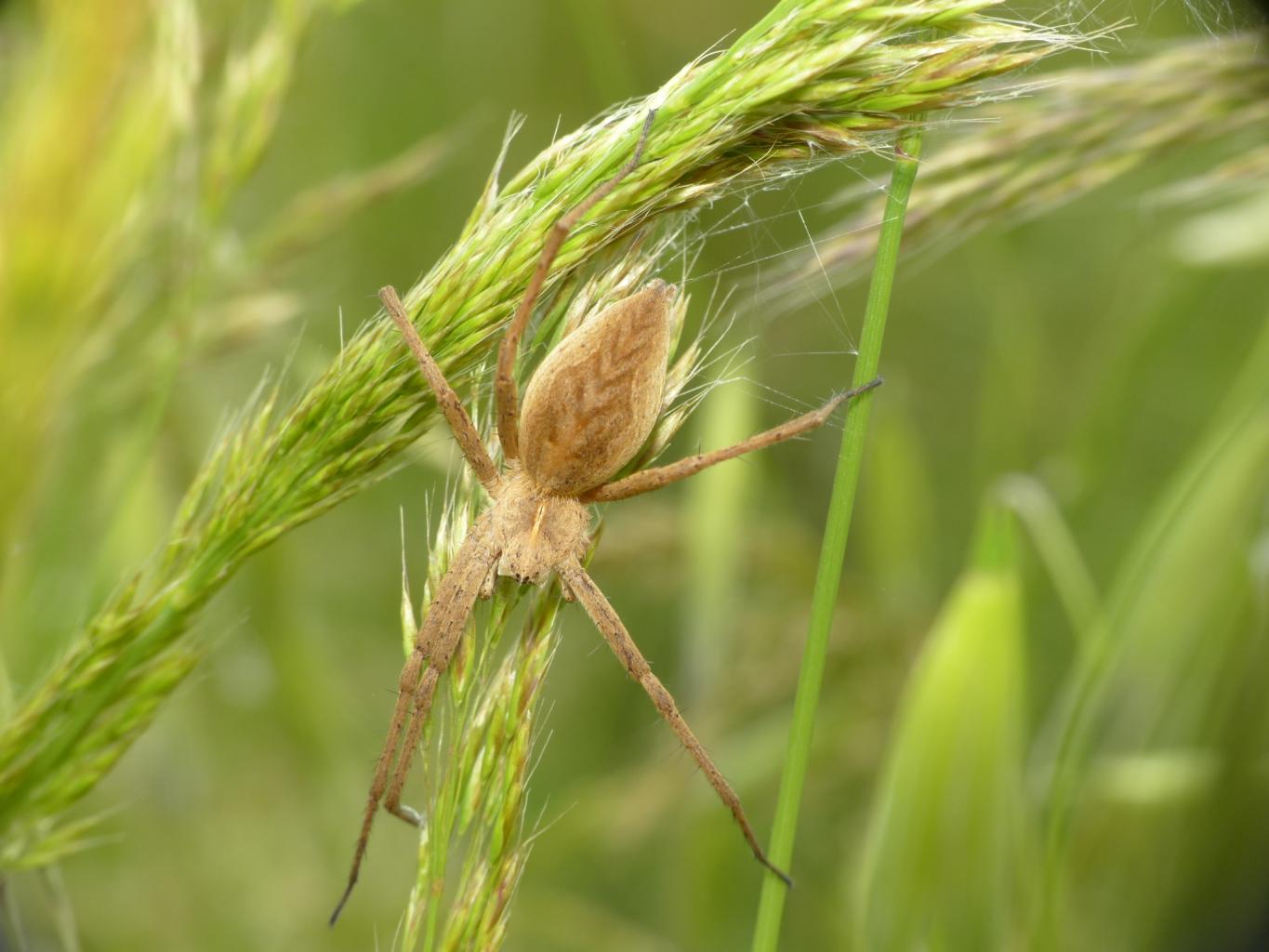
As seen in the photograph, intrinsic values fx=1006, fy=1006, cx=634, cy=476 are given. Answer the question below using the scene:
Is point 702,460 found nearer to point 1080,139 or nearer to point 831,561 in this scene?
point 831,561

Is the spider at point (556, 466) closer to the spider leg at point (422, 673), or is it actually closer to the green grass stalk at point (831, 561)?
the spider leg at point (422, 673)

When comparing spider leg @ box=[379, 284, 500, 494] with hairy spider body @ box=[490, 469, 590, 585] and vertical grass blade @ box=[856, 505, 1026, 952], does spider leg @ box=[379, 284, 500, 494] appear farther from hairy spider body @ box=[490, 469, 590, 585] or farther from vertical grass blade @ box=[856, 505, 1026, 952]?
vertical grass blade @ box=[856, 505, 1026, 952]

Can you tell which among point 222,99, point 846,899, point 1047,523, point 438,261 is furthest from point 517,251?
point 846,899

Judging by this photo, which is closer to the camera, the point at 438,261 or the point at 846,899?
the point at 438,261

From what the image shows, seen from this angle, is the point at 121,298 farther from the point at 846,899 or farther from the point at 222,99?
the point at 846,899

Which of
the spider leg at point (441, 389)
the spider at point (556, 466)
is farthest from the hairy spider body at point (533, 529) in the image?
the spider leg at point (441, 389)

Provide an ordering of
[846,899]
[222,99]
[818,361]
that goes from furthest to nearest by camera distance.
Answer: [818,361] < [846,899] < [222,99]

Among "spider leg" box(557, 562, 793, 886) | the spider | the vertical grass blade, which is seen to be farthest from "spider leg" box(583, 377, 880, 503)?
the vertical grass blade
